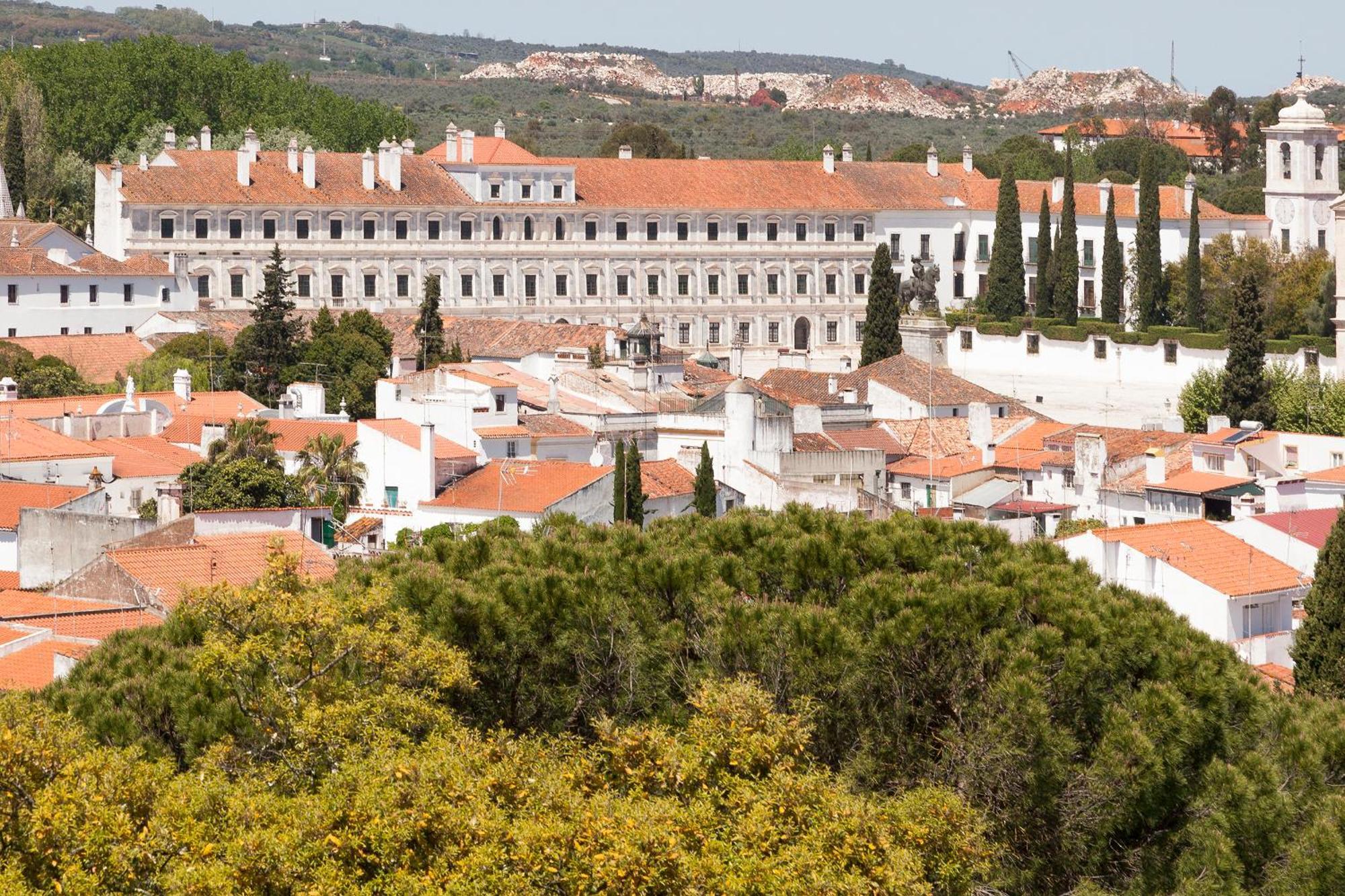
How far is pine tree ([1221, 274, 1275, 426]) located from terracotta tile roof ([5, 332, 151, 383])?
2547 centimetres

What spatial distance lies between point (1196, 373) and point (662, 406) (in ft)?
53.9

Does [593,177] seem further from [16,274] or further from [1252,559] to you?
[1252,559]

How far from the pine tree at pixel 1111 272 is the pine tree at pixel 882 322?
779 cm

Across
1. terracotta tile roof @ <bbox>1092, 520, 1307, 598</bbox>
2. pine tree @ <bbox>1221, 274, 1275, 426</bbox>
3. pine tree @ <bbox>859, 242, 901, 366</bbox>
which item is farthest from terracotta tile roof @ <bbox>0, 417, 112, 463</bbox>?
pine tree @ <bbox>859, 242, 901, 366</bbox>

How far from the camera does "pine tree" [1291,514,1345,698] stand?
2675cm

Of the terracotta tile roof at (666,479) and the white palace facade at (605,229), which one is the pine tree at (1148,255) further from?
the terracotta tile roof at (666,479)

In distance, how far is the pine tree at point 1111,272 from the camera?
2805 inches

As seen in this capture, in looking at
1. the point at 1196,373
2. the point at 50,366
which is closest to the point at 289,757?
the point at 50,366

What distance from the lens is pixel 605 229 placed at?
82.7 metres

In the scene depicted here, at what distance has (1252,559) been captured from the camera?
33.8 metres

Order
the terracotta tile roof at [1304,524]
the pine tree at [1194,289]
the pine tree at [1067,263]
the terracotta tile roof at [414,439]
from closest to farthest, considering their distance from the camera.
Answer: the terracotta tile roof at [1304,524], the terracotta tile roof at [414,439], the pine tree at [1194,289], the pine tree at [1067,263]

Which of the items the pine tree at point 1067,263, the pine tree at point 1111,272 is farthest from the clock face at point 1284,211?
the pine tree at point 1067,263

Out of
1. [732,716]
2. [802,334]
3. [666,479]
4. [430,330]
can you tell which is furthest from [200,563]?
[802,334]

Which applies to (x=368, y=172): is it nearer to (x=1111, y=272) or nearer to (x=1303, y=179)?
(x=1111, y=272)
